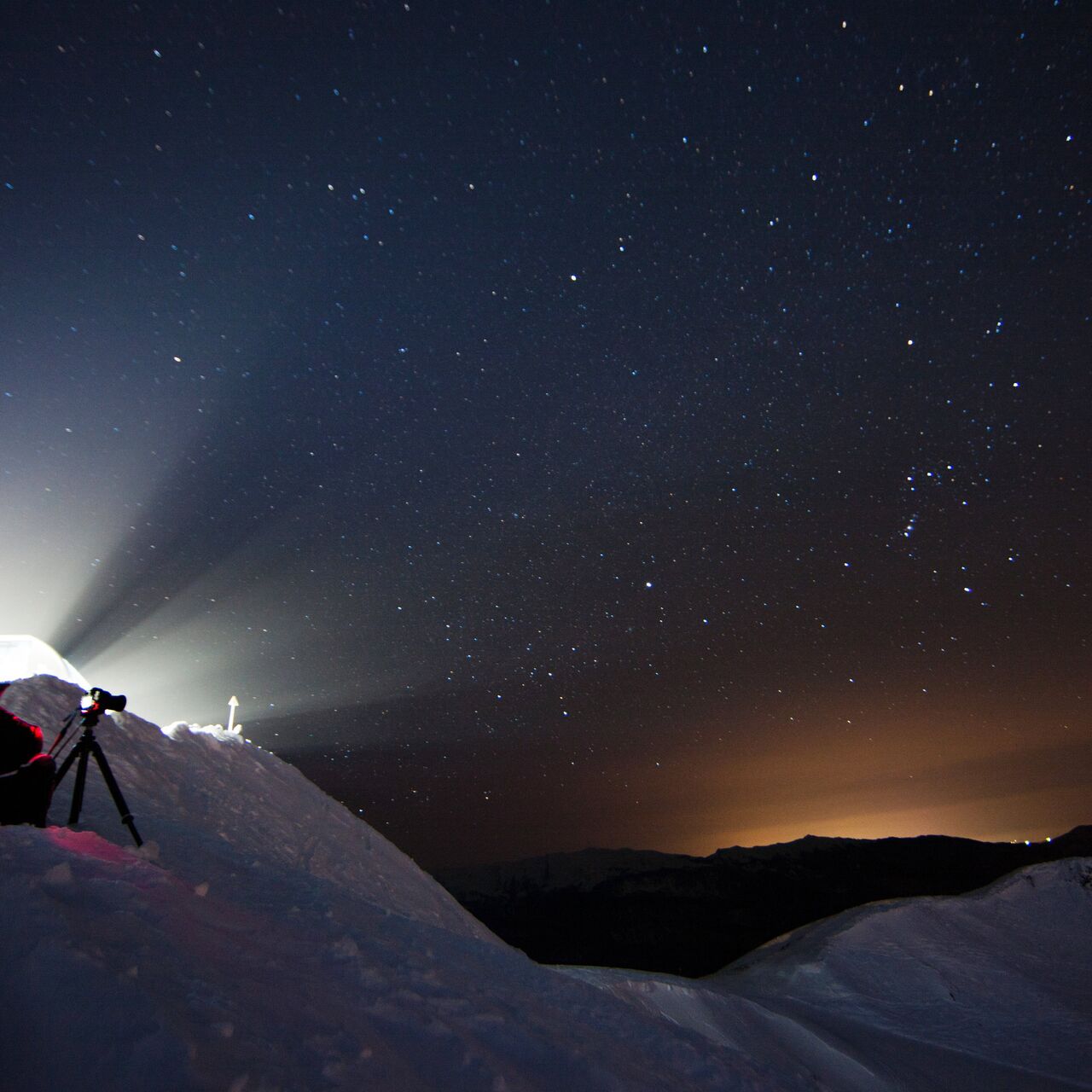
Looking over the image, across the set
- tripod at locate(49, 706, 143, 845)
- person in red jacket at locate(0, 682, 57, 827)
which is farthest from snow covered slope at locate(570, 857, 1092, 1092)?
person in red jacket at locate(0, 682, 57, 827)

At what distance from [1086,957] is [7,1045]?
48.4 m

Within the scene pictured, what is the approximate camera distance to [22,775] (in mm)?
4844

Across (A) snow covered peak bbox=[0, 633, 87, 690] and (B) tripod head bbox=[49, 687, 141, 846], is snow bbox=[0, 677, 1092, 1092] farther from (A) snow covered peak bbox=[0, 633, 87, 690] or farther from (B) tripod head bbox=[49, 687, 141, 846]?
(A) snow covered peak bbox=[0, 633, 87, 690]

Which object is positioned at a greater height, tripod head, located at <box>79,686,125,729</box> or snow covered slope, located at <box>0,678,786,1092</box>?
tripod head, located at <box>79,686,125,729</box>

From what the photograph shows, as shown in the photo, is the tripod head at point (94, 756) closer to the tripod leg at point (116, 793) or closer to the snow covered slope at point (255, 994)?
the tripod leg at point (116, 793)

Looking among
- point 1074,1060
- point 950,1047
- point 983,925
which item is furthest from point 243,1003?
point 983,925

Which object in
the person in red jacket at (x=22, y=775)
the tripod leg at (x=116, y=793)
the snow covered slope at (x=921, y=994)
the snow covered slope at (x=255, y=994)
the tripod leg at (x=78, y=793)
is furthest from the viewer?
the snow covered slope at (x=921, y=994)

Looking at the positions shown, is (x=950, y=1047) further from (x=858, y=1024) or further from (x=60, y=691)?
(x=60, y=691)

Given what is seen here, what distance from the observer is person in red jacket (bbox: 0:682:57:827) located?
477 centimetres

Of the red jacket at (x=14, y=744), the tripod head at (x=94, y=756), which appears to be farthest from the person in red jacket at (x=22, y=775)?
the tripod head at (x=94, y=756)

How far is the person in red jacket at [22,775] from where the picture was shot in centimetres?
477

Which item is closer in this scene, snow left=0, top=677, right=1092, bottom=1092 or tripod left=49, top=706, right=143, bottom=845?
snow left=0, top=677, right=1092, bottom=1092

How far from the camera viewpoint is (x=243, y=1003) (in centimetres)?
295

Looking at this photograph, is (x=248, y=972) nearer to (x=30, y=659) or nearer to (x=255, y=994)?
(x=255, y=994)
